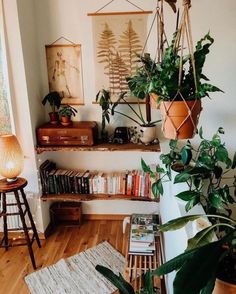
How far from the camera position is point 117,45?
98.0 inches

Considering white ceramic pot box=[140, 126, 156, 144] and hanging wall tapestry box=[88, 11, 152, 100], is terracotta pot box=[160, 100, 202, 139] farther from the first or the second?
hanging wall tapestry box=[88, 11, 152, 100]

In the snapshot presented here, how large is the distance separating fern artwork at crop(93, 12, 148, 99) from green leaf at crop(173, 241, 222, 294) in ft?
6.63

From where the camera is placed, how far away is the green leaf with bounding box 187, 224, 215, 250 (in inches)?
35.5

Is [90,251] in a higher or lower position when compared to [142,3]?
lower

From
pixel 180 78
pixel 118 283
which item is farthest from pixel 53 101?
pixel 118 283

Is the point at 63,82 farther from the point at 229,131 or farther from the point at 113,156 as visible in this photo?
the point at 229,131

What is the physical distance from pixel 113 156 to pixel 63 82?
0.92m

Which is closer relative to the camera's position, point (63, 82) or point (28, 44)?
point (28, 44)

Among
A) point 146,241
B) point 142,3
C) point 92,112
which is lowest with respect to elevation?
point 146,241

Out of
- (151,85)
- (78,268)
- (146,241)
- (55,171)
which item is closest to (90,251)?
(78,268)

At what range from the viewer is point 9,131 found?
2521 mm

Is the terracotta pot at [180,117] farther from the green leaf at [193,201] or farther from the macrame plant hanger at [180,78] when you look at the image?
the green leaf at [193,201]

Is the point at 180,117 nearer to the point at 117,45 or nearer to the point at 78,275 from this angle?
the point at 117,45

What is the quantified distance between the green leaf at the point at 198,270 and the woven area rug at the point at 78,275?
1.57 m
